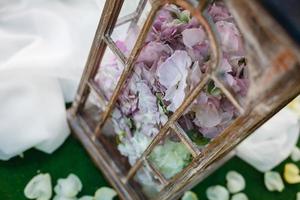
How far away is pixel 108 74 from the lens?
2.74ft

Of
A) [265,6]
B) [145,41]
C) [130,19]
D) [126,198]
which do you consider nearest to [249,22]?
[265,6]

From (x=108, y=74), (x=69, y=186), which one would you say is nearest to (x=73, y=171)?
(x=69, y=186)

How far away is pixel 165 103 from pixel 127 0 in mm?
258

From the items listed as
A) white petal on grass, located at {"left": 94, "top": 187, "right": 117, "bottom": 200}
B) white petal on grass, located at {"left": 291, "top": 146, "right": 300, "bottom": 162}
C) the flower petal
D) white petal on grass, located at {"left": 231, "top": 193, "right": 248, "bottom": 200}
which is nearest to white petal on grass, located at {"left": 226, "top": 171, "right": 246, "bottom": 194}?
white petal on grass, located at {"left": 231, "top": 193, "right": 248, "bottom": 200}

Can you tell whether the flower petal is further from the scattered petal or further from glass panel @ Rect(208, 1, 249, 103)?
the scattered petal

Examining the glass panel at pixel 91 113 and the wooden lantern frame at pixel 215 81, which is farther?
the glass panel at pixel 91 113

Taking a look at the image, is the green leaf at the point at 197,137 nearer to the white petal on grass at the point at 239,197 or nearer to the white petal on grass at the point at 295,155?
the white petal on grass at the point at 239,197

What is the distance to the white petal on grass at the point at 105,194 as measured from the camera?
3.27 ft

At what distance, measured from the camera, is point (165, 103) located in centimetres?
73

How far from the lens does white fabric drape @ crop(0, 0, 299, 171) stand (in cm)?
97

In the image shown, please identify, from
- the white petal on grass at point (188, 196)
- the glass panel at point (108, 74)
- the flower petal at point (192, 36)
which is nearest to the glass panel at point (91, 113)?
the glass panel at point (108, 74)

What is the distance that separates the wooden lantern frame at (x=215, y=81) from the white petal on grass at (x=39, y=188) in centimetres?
10

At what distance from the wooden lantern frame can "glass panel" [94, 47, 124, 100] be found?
0.4 inches

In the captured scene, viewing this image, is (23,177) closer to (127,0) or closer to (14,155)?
(14,155)
